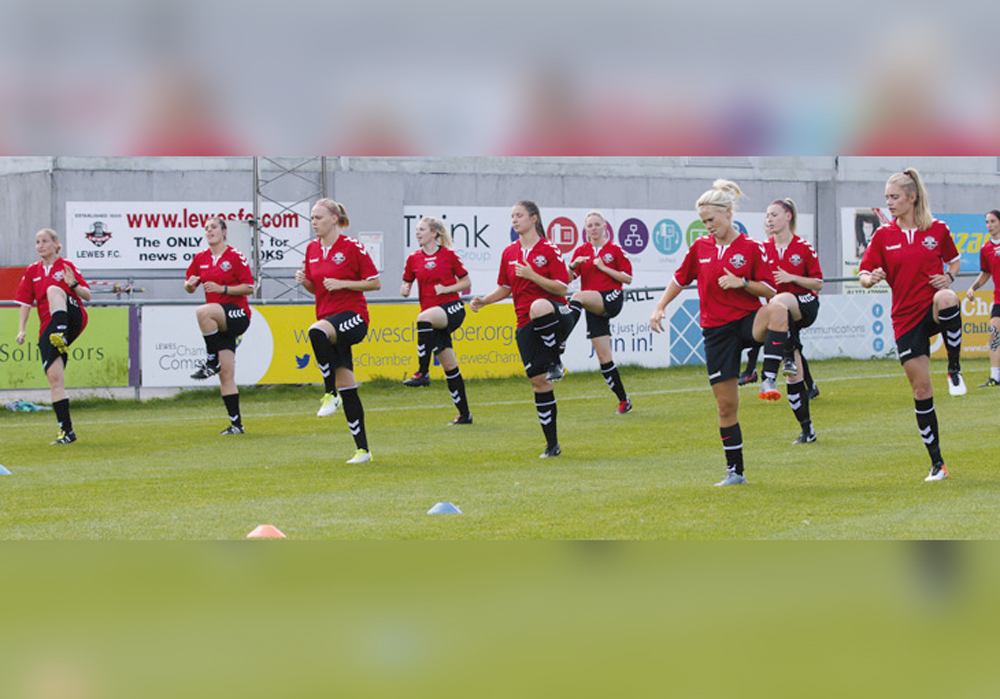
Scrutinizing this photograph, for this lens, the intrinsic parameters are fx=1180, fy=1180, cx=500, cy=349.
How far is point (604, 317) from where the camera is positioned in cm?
1493

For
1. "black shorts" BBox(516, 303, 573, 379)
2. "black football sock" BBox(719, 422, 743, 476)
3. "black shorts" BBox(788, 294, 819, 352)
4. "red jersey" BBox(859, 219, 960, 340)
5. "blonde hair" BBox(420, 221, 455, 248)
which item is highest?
"blonde hair" BBox(420, 221, 455, 248)

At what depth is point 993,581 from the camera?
3344 millimetres

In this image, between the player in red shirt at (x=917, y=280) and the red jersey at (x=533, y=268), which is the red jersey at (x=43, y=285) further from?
the player in red shirt at (x=917, y=280)

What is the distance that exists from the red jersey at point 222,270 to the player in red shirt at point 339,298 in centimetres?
310

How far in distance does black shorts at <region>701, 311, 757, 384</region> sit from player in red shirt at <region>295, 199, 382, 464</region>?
3307 mm

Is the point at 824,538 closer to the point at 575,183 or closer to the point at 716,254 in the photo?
the point at 716,254

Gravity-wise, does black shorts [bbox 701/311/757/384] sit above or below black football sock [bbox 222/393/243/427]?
above

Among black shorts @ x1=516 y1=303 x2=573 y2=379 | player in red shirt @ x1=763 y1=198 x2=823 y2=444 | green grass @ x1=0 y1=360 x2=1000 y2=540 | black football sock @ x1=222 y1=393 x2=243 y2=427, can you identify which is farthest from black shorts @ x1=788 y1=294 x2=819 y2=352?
black football sock @ x1=222 y1=393 x2=243 y2=427

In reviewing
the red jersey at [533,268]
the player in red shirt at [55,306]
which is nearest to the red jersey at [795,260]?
the red jersey at [533,268]

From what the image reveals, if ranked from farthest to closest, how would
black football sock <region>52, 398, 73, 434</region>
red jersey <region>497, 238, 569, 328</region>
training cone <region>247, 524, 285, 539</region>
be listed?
black football sock <region>52, 398, 73, 434</region> < red jersey <region>497, 238, 569, 328</region> < training cone <region>247, 524, 285, 539</region>

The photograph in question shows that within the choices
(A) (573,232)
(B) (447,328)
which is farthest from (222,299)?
(A) (573,232)

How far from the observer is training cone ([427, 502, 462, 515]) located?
7.23 meters

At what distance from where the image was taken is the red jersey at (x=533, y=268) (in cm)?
1071

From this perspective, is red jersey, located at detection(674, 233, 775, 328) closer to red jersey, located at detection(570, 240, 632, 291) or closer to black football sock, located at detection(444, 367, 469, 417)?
black football sock, located at detection(444, 367, 469, 417)
